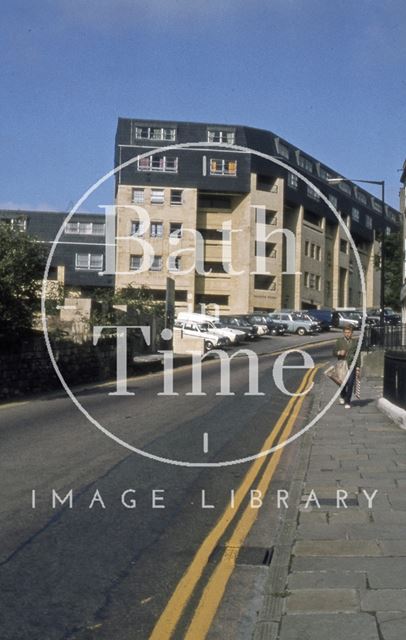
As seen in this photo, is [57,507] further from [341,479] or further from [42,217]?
[42,217]

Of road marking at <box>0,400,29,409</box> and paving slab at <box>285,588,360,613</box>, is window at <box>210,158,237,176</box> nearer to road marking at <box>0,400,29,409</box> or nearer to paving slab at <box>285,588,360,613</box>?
road marking at <box>0,400,29,409</box>

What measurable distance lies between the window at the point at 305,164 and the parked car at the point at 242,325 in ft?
92.6

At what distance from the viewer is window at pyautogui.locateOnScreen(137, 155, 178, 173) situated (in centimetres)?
5994

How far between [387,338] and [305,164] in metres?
59.8

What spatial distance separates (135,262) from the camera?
57.1 meters

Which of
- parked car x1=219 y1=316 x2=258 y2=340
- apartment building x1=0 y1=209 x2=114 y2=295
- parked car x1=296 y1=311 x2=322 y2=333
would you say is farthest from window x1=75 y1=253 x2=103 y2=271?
parked car x1=219 y1=316 x2=258 y2=340

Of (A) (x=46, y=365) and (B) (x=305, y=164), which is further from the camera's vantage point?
(B) (x=305, y=164)

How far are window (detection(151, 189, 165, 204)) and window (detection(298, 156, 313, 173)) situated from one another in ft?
60.2

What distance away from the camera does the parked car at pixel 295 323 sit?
2397 inches

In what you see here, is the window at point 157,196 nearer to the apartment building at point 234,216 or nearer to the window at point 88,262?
the apartment building at point 234,216

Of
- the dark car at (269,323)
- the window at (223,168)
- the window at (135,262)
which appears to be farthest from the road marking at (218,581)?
the window at (223,168)

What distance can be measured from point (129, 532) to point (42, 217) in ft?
246

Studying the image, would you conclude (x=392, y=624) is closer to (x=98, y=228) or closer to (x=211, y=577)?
(x=211, y=577)

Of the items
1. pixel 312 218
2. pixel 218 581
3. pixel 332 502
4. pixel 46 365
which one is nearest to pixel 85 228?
pixel 312 218
